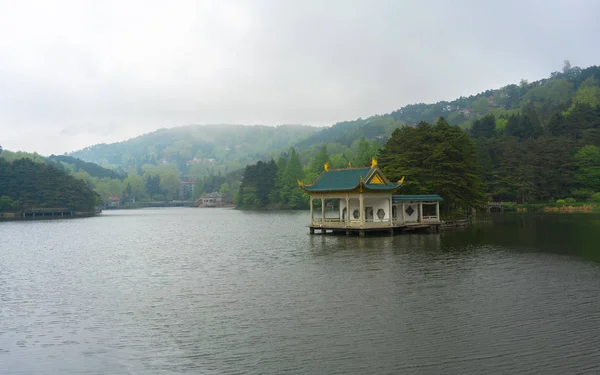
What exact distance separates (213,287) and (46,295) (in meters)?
5.98

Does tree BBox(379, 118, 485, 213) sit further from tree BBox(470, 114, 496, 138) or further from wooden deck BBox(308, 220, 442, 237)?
tree BBox(470, 114, 496, 138)

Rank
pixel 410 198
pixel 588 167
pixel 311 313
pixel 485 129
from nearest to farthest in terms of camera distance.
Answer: pixel 311 313 < pixel 410 198 < pixel 588 167 < pixel 485 129

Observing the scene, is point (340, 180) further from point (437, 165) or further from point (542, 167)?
point (542, 167)

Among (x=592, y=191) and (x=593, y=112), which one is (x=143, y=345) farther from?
(x=593, y=112)

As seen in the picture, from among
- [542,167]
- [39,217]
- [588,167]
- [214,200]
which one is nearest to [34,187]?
[39,217]

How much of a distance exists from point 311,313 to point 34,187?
9134 centimetres

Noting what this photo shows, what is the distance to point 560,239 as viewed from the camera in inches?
1240

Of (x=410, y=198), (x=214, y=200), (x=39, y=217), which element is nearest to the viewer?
(x=410, y=198)

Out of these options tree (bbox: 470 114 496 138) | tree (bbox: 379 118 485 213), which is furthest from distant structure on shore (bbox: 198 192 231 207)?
tree (bbox: 379 118 485 213)

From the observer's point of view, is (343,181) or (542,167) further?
(542,167)

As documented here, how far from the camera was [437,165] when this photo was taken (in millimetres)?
45844

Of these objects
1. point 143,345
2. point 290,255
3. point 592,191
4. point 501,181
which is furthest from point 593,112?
point 143,345

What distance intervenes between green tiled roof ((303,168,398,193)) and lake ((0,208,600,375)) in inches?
412

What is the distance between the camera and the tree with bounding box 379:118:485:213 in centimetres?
4522
